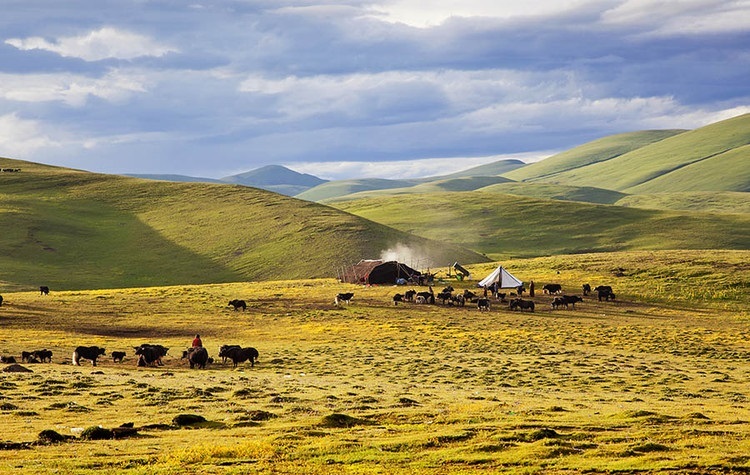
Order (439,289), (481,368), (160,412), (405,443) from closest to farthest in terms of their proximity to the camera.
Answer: (405,443) → (160,412) → (481,368) → (439,289)

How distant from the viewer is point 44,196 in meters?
185

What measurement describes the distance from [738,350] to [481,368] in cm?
2189

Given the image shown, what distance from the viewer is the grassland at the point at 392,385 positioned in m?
19.9

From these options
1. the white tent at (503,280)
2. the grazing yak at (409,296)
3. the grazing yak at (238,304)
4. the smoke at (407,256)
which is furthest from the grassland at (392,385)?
the smoke at (407,256)

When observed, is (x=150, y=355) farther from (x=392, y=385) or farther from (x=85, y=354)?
(x=392, y=385)

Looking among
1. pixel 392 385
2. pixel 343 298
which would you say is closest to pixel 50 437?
pixel 392 385

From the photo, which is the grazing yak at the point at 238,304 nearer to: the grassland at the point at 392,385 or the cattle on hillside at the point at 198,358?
the grassland at the point at 392,385

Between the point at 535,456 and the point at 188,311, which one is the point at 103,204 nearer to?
the point at 188,311

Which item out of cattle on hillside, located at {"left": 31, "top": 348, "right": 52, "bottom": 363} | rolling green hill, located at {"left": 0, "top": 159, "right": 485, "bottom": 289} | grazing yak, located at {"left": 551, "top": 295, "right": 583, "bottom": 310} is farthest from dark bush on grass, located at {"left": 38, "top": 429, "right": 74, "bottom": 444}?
rolling green hill, located at {"left": 0, "top": 159, "right": 485, "bottom": 289}

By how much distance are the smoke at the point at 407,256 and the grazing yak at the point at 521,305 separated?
2175 inches

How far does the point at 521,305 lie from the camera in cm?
7662

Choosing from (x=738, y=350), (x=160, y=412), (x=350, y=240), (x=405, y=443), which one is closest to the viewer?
(x=405, y=443)

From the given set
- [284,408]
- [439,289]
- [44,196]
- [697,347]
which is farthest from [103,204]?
[284,408]

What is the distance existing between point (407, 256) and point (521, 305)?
65241 mm
